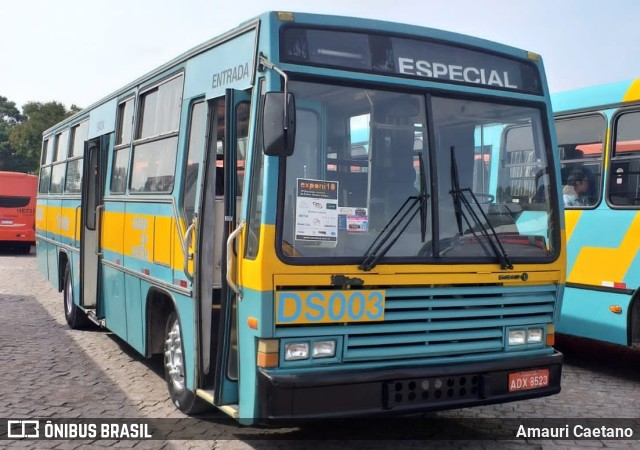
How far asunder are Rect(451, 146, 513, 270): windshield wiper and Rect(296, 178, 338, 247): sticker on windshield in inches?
35.1

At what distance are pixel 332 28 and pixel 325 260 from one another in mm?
1549

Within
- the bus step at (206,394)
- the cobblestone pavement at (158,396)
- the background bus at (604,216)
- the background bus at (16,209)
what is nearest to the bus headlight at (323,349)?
the bus step at (206,394)

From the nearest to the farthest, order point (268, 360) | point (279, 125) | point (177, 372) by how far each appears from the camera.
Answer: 1. point (279, 125)
2. point (268, 360)
3. point (177, 372)

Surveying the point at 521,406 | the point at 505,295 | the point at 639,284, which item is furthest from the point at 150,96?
the point at 639,284

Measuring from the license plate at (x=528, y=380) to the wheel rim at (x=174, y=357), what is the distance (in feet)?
8.59

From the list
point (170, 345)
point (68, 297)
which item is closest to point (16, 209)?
point (68, 297)

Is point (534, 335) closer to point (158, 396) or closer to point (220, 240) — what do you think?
point (220, 240)

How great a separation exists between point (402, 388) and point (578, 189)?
4.48 m

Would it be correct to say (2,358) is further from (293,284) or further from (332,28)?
(332,28)

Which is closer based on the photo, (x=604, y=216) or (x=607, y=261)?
(x=607, y=261)

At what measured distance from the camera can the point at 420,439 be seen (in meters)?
5.56

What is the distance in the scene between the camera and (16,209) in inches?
994

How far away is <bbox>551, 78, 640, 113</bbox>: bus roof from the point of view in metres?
7.80

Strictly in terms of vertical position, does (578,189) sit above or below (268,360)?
above
